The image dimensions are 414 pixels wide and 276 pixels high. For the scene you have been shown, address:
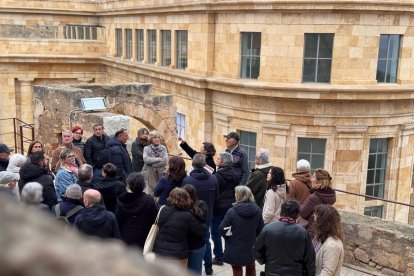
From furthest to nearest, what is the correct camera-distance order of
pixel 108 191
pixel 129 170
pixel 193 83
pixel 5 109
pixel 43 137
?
pixel 5 109 → pixel 193 83 → pixel 43 137 → pixel 129 170 → pixel 108 191

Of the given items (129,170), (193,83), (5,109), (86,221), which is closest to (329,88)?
(193,83)

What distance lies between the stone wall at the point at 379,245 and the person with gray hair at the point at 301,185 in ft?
4.53

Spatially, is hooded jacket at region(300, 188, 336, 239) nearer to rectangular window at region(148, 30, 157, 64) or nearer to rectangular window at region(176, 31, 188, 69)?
rectangular window at region(176, 31, 188, 69)

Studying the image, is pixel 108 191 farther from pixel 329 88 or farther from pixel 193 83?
pixel 193 83

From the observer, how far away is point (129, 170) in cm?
887

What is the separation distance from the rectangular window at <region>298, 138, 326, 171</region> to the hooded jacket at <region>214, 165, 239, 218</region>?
31.2ft

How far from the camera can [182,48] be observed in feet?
68.5

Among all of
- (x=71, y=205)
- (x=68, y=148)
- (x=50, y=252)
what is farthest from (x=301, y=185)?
(x=50, y=252)

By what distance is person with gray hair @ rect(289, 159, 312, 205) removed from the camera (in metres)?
6.73

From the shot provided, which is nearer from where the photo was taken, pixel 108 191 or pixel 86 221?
pixel 86 221

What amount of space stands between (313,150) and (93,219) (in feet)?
40.2

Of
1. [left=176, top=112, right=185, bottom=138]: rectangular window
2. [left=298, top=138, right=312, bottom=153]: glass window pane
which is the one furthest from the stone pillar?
[left=298, top=138, right=312, bottom=153]: glass window pane

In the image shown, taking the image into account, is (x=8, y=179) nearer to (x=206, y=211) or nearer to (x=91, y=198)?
(x=91, y=198)

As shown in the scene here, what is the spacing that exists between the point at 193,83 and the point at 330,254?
14403mm
